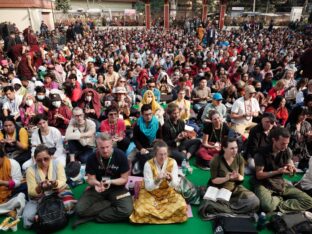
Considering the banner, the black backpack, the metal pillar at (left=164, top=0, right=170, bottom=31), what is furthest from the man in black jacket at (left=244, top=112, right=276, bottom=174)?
the banner

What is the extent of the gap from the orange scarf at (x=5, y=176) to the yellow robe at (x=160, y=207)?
6.21 feet

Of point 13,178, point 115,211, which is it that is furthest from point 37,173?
point 115,211

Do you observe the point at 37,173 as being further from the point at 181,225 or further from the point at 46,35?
the point at 46,35

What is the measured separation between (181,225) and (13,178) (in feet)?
8.31

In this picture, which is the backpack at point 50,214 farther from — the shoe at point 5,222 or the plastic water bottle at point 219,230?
the plastic water bottle at point 219,230

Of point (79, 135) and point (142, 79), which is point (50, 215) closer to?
point (79, 135)

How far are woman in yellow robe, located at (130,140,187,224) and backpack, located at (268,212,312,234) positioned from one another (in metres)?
1.18

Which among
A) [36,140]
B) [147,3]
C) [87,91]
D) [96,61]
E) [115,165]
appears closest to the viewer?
[115,165]

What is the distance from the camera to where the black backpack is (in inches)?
133

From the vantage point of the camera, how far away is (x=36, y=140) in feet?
15.1

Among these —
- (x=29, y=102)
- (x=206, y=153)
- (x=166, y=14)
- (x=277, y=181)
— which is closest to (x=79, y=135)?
(x=29, y=102)

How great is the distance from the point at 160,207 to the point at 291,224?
1.67 m

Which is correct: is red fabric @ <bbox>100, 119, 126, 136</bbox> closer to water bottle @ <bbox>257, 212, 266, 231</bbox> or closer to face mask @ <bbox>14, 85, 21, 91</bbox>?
water bottle @ <bbox>257, 212, 266, 231</bbox>

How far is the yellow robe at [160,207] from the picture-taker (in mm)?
3570
